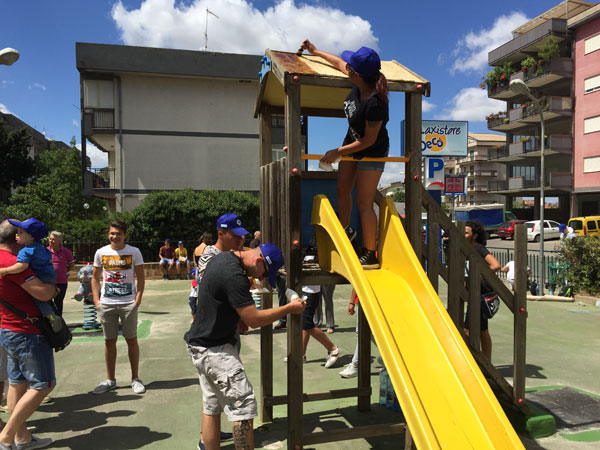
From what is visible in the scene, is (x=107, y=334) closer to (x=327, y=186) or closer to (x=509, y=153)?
(x=327, y=186)

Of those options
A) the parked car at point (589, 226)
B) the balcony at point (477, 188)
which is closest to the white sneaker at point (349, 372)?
the parked car at point (589, 226)

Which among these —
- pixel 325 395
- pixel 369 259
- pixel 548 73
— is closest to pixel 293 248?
pixel 369 259

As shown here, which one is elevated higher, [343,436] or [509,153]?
[509,153]

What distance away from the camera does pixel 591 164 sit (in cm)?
3192

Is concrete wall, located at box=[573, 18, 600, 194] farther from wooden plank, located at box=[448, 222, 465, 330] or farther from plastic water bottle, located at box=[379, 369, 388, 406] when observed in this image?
wooden plank, located at box=[448, 222, 465, 330]

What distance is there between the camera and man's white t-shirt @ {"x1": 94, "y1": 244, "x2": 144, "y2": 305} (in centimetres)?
534

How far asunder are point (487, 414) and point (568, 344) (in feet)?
20.2

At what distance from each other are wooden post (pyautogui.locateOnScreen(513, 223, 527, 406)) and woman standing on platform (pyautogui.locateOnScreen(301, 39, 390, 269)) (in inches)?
57.8

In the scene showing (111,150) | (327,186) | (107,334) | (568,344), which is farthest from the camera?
(111,150)

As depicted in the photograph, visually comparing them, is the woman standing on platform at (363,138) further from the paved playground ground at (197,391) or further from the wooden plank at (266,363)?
the paved playground ground at (197,391)

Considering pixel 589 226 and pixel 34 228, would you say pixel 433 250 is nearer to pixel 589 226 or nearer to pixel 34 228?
pixel 34 228

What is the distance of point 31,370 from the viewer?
3.77 meters

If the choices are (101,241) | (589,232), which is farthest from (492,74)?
(101,241)

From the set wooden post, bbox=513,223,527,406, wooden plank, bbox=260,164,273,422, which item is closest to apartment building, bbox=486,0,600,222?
wooden post, bbox=513,223,527,406
